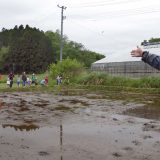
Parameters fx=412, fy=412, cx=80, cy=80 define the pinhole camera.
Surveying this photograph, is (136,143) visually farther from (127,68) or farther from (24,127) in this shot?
(127,68)

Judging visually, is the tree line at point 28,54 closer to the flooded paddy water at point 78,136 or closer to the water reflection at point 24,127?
the flooded paddy water at point 78,136

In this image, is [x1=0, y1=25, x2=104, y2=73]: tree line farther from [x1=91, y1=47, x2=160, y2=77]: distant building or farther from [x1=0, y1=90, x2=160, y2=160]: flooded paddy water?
[x1=0, y1=90, x2=160, y2=160]: flooded paddy water

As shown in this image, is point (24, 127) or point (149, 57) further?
point (24, 127)

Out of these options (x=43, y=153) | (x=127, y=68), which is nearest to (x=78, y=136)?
(x=43, y=153)

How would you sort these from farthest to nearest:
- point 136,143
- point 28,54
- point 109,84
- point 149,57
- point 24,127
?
point 28,54, point 109,84, point 24,127, point 136,143, point 149,57

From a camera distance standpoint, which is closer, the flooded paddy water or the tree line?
the flooded paddy water

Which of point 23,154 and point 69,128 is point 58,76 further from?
point 23,154

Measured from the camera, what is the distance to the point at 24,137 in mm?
10344

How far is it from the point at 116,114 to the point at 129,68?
28672mm

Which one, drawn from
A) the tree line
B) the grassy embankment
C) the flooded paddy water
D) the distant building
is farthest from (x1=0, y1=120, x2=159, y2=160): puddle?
the tree line

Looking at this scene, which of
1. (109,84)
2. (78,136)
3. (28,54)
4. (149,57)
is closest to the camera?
(149,57)

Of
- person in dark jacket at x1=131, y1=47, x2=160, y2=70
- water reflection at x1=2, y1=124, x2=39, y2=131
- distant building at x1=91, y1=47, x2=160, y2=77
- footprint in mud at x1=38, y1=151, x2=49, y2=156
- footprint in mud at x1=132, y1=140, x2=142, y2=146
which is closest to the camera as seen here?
person in dark jacket at x1=131, y1=47, x2=160, y2=70

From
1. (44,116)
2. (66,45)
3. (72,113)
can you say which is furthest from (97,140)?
(66,45)

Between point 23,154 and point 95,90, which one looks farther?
point 95,90
